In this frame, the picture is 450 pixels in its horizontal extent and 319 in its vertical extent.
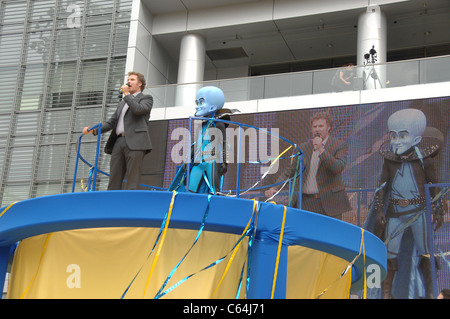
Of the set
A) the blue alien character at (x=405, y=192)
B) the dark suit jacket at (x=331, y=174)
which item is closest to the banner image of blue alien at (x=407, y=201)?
the blue alien character at (x=405, y=192)

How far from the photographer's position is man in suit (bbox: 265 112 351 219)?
49.5 feet

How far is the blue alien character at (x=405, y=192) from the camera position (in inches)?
563

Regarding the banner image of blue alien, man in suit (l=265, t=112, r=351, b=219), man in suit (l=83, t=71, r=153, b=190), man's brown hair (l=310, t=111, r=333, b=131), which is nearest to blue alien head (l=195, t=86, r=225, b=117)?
man in suit (l=83, t=71, r=153, b=190)

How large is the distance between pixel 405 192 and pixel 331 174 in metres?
1.82

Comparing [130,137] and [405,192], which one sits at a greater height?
[405,192]

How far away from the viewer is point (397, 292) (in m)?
14.0

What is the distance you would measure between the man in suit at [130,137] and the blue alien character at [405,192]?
864cm

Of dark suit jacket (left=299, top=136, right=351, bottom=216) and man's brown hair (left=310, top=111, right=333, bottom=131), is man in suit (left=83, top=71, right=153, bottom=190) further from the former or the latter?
man's brown hair (left=310, top=111, right=333, bottom=131)

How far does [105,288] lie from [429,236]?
972 centimetres

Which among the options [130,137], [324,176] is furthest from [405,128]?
[130,137]

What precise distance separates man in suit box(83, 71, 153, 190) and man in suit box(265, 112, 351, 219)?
24.8 feet

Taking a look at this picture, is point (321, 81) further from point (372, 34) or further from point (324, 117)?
point (372, 34)

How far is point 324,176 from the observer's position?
1545cm
